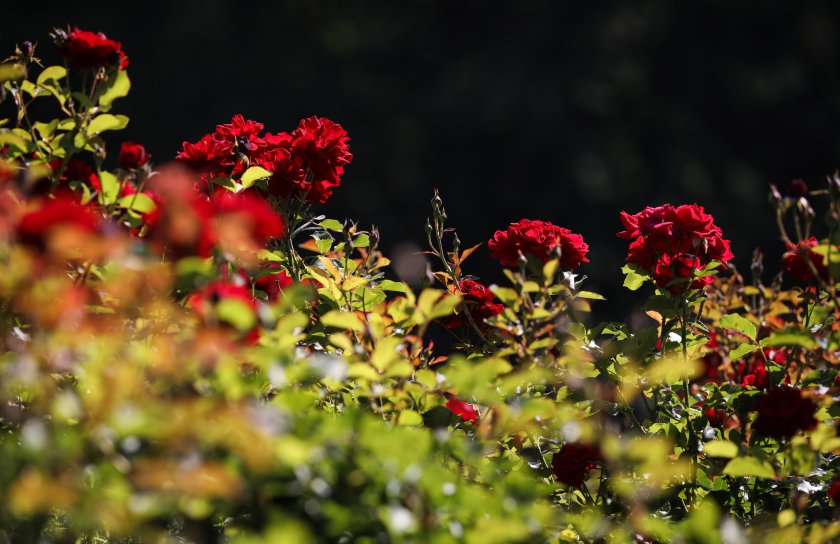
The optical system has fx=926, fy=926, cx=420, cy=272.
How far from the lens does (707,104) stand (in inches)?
384

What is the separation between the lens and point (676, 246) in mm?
1760

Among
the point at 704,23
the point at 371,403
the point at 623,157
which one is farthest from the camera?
the point at 704,23

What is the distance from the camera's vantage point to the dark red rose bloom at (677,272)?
1744 millimetres

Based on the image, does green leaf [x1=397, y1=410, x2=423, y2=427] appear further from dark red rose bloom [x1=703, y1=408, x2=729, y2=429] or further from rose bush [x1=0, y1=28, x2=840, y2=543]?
dark red rose bloom [x1=703, y1=408, x2=729, y2=429]

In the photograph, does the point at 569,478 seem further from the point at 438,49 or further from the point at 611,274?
the point at 438,49

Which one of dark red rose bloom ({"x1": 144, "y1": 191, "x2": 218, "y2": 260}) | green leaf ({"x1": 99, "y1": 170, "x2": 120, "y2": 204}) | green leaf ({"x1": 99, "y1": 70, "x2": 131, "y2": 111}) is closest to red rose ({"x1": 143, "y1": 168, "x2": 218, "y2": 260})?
dark red rose bloom ({"x1": 144, "y1": 191, "x2": 218, "y2": 260})

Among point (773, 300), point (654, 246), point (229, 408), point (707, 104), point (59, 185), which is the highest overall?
point (707, 104)

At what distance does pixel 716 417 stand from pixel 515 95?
7.95m

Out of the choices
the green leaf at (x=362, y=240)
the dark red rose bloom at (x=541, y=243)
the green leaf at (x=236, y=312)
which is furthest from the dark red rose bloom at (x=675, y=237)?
the green leaf at (x=236, y=312)

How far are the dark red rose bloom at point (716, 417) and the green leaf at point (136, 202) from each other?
3.59ft

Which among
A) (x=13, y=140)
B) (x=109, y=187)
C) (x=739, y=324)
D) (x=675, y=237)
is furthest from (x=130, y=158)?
(x=739, y=324)

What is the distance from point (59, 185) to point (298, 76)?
8926 mm

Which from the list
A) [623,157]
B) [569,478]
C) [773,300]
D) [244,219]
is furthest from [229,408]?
[623,157]

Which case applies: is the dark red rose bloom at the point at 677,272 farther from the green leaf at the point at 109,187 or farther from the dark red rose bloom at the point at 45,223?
the dark red rose bloom at the point at 45,223
